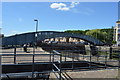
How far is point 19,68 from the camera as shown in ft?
25.3

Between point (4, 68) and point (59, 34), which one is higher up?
point (59, 34)

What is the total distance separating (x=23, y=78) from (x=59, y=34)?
41075 mm

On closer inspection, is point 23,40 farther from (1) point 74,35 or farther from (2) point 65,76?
(2) point 65,76

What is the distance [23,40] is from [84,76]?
30.1 m

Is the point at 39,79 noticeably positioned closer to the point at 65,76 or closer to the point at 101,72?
the point at 65,76

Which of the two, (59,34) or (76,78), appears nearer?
(76,78)

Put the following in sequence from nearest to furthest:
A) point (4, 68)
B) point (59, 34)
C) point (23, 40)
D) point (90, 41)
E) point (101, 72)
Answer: point (101, 72) → point (4, 68) → point (23, 40) → point (59, 34) → point (90, 41)

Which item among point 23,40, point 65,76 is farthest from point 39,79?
point 23,40

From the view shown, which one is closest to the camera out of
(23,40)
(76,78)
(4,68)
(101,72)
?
(76,78)

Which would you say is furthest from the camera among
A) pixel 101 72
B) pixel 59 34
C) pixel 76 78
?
pixel 59 34

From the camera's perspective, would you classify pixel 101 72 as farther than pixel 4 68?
No

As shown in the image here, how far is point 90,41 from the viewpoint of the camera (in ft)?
174

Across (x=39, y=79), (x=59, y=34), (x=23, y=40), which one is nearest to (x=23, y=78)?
(x=39, y=79)

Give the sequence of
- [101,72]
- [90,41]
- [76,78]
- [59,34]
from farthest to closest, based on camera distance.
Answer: [90,41], [59,34], [101,72], [76,78]
